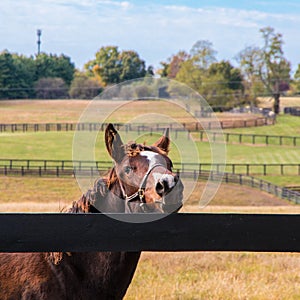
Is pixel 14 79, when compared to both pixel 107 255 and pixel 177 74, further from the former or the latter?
pixel 107 255

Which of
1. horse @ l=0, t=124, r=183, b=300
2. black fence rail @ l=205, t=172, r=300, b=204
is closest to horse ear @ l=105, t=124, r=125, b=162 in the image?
horse @ l=0, t=124, r=183, b=300

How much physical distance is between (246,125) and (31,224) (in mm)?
79113

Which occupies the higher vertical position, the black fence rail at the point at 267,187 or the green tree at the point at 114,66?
the green tree at the point at 114,66

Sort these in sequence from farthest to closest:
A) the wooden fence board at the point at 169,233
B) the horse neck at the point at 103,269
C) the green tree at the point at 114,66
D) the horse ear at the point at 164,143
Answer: the green tree at the point at 114,66 → the horse ear at the point at 164,143 → the horse neck at the point at 103,269 → the wooden fence board at the point at 169,233

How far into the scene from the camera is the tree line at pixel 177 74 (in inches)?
3927

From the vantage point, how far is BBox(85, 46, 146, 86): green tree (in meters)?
107

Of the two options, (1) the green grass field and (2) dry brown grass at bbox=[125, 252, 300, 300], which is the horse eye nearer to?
(1) the green grass field

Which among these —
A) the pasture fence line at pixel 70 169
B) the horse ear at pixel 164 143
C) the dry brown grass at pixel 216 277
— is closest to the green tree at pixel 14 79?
the pasture fence line at pixel 70 169

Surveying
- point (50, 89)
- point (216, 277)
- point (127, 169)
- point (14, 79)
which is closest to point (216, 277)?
point (216, 277)

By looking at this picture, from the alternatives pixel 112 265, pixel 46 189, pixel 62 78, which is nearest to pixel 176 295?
pixel 112 265

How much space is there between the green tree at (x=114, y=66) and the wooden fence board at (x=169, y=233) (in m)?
90.8

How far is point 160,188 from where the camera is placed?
4.05 metres

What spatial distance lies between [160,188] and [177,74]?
10722 centimetres

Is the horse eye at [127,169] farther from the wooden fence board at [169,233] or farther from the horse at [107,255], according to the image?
the wooden fence board at [169,233]
